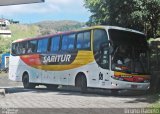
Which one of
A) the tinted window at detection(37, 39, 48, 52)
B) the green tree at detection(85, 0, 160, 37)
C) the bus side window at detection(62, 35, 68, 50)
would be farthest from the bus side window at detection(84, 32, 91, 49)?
the tinted window at detection(37, 39, 48, 52)

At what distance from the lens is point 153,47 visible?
75.6 feet

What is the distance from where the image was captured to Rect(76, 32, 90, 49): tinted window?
71.2ft

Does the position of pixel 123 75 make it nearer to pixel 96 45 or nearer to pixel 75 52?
pixel 96 45

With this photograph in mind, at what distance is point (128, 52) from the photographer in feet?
67.3

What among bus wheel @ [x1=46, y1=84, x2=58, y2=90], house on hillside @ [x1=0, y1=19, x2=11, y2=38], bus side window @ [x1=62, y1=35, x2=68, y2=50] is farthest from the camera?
house on hillside @ [x1=0, y1=19, x2=11, y2=38]

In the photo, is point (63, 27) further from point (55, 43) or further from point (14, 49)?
point (55, 43)

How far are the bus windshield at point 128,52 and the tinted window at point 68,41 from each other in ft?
11.0

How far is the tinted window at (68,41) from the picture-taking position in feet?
76.1

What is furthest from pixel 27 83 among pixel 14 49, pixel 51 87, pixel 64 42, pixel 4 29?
pixel 4 29

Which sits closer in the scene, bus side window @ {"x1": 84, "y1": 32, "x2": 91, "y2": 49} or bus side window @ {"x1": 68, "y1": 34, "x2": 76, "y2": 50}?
bus side window @ {"x1": 84, "y1": 32, "x2": 91, "y2": 49}

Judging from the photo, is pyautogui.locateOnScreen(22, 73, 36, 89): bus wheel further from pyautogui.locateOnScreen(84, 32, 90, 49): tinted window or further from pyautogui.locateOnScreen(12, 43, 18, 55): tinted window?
pyautogui.locateOnScreen(84, 32, 90, 49): tinted window

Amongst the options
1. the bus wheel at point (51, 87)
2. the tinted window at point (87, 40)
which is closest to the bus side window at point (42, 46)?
the bus wheel at point (51, 87)

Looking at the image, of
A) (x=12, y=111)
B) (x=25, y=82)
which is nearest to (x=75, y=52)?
(x=25, y=82)

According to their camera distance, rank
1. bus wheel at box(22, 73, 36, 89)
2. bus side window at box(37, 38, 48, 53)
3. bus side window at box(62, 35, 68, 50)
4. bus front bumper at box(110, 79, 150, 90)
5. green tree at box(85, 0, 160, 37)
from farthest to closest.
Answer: bus wheel at box(22, 73, 36, 89)
bus side window at box(37, 38, 48, 53)
bus side window at box(62, 35, 68, 50)
green tree at box(85, 0, 160, 37)
bus front bumper at box(110, 79, 150, 90)
